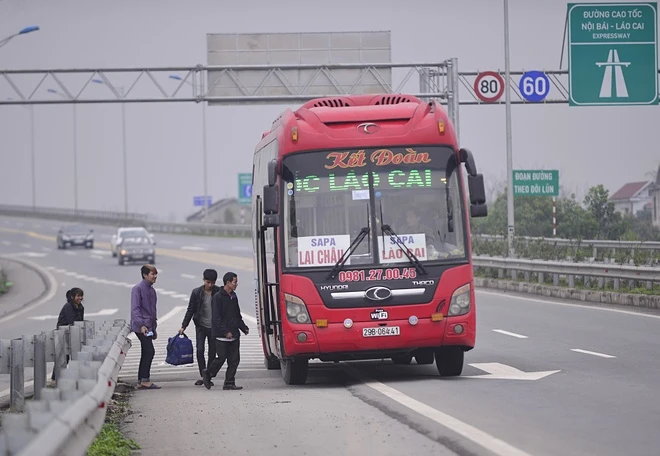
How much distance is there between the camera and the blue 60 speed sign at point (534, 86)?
4069 cm

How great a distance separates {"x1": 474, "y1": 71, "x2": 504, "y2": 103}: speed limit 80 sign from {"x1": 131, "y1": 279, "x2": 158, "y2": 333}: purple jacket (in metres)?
26.3

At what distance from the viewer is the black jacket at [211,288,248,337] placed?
1545 centimetres

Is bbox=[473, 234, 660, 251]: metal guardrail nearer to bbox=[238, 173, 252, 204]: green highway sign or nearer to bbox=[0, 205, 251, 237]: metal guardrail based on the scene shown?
bbox=[0, 205, 251, 237]: metal guardrail

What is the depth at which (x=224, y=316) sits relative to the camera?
15492 mm

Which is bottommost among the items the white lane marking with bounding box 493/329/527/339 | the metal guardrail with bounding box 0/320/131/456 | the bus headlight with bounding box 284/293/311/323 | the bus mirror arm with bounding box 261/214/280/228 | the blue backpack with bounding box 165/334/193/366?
the white lane marking with bounding box 493/329/527/339

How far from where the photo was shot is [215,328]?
50.8ft

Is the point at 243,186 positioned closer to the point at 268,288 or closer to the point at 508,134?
the point at 508,134

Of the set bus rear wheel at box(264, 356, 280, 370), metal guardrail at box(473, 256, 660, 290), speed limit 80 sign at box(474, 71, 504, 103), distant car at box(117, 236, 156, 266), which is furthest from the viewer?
distant car at box(117, 236, 156, 266)

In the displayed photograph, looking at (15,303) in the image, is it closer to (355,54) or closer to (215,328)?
(355,54)

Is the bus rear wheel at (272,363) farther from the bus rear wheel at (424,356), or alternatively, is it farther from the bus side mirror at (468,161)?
the bus side mirror at (468,161)

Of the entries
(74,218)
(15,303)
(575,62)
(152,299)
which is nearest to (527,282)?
(575,62)

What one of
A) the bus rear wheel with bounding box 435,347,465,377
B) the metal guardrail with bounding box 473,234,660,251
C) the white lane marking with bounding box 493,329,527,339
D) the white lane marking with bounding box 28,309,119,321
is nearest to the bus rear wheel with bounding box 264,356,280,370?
the bus rear wheel with bounding box 435,347,465,377

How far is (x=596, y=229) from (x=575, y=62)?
881cm

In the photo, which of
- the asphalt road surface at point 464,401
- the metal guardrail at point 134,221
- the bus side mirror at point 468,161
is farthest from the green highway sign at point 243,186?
the bus side mirror at point 468,161
